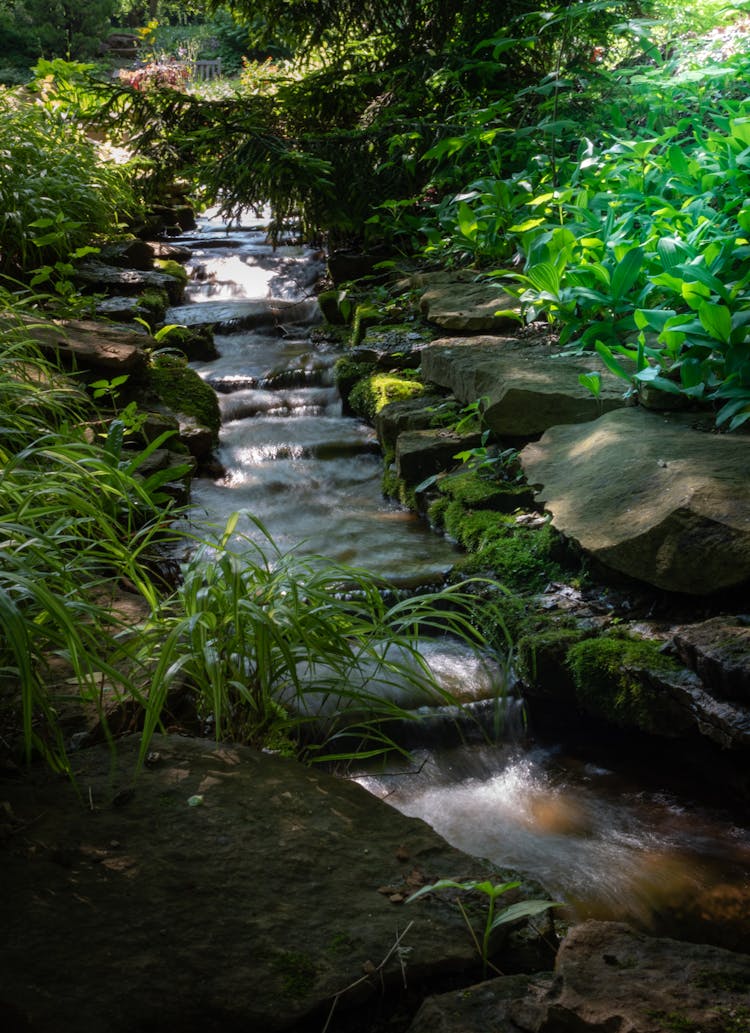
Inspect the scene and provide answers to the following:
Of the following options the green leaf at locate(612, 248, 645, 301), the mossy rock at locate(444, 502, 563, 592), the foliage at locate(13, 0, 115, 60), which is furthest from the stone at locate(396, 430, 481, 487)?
the foliage at locate(13, 0, 115, 60)

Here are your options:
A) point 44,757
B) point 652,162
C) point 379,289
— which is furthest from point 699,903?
point 379,289

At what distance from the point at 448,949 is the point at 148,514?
253 centimetres

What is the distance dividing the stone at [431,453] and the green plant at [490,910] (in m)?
2.88

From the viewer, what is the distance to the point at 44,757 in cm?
197

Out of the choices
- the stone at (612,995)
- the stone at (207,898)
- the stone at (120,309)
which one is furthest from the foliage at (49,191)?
the stone at (612,995)

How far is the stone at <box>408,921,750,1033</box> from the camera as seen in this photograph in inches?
51.9

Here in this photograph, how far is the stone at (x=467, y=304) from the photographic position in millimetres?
5086

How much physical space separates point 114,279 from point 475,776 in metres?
5.17

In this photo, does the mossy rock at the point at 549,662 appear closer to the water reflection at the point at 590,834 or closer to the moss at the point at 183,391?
the water reflection at the point at 590,834

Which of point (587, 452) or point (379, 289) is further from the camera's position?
point (379, 289)

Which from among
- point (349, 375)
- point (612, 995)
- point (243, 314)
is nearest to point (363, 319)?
point (349, 375)

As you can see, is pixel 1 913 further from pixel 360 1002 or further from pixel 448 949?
pixel 448 949

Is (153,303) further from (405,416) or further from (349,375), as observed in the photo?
(405,416)

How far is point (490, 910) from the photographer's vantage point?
1.58 metres
